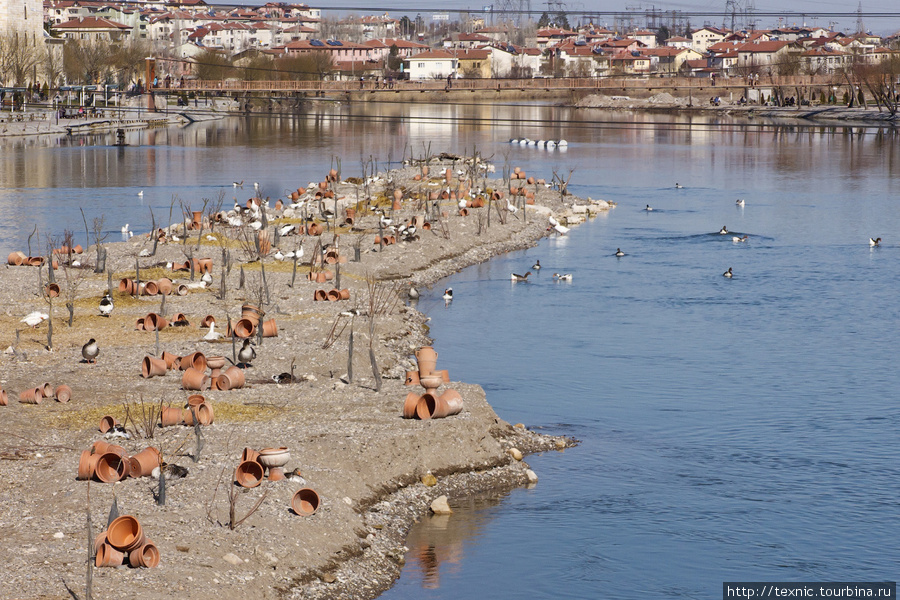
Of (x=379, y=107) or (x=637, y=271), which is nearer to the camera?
(x=637, y=271)

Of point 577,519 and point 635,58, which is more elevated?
point 635,58

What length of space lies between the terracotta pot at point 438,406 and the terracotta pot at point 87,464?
3732 millimetres

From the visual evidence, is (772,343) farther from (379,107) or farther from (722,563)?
(379,107)

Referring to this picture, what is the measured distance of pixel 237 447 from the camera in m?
11.3

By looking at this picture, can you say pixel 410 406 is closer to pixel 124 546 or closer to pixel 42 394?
pixel 42 394

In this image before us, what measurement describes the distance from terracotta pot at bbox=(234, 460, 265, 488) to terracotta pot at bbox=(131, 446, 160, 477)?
75cm

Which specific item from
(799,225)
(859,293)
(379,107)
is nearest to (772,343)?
(859,293)

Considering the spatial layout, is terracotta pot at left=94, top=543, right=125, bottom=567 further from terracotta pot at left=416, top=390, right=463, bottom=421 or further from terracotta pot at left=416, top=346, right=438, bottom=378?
terracotta pot at left=416, top=346, right=438, bottom=378

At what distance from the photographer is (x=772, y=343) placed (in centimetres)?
1923

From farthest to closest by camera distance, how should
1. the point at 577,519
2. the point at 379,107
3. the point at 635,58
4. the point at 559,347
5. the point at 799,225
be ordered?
the point at 635,58 < the point at 379,107 < the point at 799,225 < the point at 559,347 < the point at 577,519

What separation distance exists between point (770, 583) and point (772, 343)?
9664 millimetres

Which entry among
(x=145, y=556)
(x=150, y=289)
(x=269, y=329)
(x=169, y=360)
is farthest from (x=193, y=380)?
(x=150, y=289)

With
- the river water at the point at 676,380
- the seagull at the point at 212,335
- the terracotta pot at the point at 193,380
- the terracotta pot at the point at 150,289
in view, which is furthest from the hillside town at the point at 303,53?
the terracotta pot at the point at 193,380

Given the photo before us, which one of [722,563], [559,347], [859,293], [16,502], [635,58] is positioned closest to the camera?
[16,502]
